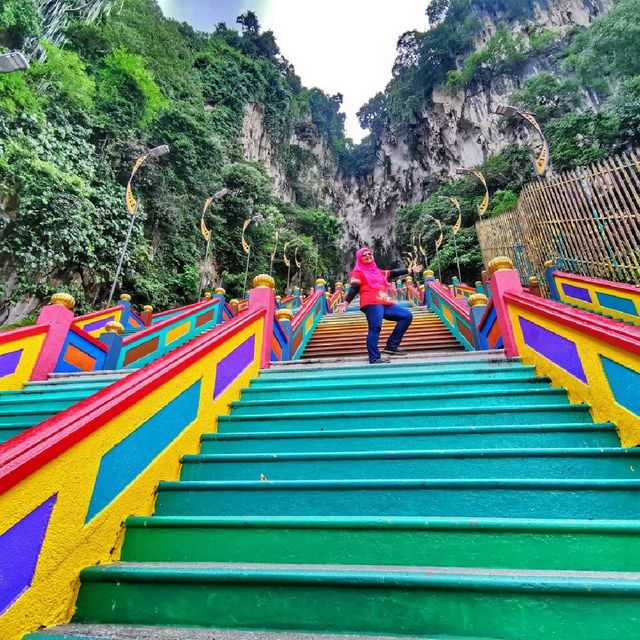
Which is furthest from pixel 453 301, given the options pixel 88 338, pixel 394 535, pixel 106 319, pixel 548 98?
pixel 548 98

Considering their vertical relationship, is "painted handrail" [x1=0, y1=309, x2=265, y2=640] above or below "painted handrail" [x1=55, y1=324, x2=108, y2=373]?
below

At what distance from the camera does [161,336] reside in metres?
6.07

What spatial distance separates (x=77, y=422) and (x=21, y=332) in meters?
3.59

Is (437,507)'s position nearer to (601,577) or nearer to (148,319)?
(601,577)

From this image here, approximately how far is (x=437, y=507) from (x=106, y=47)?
2130 centimetres

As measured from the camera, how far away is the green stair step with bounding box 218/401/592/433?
226 centimetres

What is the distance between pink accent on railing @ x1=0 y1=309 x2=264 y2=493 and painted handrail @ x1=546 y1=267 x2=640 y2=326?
596 centimetres

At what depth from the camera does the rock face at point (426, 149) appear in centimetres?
2975

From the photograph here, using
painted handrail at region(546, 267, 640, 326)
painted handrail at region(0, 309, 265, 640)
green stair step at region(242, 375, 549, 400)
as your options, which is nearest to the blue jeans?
green stair step at region(242, 375, 549, 400)

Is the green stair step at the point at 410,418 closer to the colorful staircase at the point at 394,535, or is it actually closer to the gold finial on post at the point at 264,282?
the colorful staircase at the point at 394,535

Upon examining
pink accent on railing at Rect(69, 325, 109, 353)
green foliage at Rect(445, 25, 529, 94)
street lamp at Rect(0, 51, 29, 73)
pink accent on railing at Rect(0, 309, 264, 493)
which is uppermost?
green foliage at Rect(445, 25, 529, 94)

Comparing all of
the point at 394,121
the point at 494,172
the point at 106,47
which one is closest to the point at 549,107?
the point at 494,172

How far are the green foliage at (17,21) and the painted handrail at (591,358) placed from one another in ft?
51.8

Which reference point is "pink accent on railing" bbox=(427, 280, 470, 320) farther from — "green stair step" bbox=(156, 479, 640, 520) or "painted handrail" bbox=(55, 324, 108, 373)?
"painted handrail" bbox=(55, 324, 108, 373)
